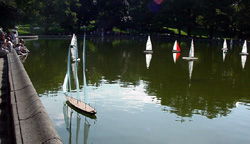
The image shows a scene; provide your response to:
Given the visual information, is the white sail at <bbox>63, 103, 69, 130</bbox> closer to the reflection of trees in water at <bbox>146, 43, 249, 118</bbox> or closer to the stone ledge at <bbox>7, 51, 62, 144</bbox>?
the stone ledge at <bbox>7, 51, 62, 144</bbox>

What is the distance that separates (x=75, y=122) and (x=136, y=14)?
9216 cm

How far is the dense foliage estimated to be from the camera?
78.7m

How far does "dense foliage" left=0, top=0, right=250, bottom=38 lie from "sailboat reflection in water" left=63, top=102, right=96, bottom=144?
49.6m

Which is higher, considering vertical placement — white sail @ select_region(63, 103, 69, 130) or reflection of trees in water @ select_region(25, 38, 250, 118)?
reflection of trees in water @ select_region(25, 38, 250, 118)

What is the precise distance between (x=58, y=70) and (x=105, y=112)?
45.7ft

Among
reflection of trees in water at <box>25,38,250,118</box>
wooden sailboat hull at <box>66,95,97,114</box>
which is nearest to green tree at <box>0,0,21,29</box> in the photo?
reflection of trees in water at <box>25,38,250,118</box>

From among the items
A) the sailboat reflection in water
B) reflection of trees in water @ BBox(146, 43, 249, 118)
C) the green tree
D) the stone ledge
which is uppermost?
the green tree

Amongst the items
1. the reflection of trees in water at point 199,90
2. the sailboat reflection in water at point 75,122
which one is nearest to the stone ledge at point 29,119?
the sailboat reflection in water at point 75,122

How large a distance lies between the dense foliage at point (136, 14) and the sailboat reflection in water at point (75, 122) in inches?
1954

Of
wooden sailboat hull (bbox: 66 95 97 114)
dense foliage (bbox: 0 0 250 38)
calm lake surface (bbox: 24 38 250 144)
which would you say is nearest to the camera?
calm lake surface (bbox: 24 38 250 144)

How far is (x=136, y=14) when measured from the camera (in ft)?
342

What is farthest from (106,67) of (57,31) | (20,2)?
(57,31)

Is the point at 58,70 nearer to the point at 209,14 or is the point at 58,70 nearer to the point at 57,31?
the point at 209,14

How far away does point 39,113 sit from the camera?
10.2 metres
